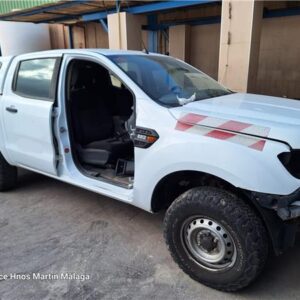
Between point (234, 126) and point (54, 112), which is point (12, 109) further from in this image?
point (234, 126)

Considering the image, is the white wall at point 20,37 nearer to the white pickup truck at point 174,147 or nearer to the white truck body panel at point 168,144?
the white pickup truck at point 174,147

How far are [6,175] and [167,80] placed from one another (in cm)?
248

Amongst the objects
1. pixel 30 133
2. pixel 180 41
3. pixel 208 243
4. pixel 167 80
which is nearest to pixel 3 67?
pixel 30 133

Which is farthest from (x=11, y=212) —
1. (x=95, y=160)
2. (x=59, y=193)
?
(x=95, y=160)

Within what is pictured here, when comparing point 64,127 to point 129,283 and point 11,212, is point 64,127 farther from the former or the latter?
point 129,283

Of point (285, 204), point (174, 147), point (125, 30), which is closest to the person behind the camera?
point (285, 204)

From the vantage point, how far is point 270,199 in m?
2.11

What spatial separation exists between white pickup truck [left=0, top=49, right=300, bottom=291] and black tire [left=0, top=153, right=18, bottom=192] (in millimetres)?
18

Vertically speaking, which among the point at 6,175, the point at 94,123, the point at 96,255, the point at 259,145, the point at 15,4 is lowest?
the point at 96,255

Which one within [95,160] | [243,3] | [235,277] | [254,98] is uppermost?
[243,3]

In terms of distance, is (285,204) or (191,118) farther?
(191,118)

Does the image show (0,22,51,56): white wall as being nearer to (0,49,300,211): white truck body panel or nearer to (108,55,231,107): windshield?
(0,49,300,211): white truck body panel

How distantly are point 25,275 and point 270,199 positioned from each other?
6.64 feet

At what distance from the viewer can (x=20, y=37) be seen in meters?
14.8
